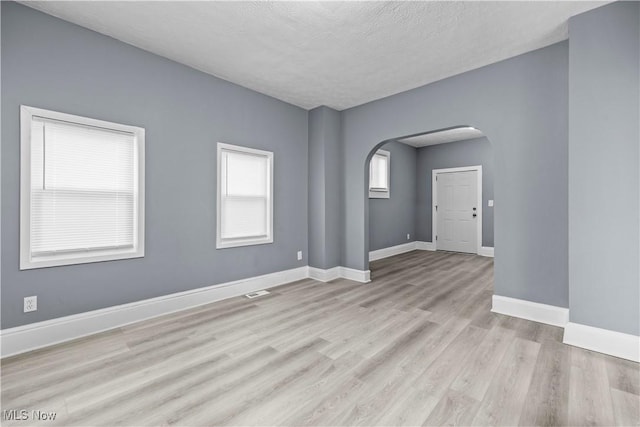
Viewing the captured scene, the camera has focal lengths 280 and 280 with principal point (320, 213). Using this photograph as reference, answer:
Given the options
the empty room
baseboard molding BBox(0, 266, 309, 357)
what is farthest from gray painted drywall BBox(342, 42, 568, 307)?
baseboard molding BBox(0, 266, 309, 357)

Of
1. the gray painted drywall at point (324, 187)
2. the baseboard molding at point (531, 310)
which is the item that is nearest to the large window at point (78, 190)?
the gray painted drywall at point (324, 187)

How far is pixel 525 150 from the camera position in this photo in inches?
122

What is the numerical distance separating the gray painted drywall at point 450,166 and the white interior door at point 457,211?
199mm

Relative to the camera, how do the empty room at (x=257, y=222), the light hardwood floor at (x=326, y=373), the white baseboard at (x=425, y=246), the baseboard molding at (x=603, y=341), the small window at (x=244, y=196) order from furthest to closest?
the white baseboard at (x=425, y=246), the small window at (x=244, y=196), the baseboard molding at (x=603, y=341), the empty room at (x=257, y=222), the light hardwood floor at (x=326, y=373)

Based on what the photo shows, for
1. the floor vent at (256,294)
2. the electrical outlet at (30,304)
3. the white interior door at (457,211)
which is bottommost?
the floor vent at (256,294)

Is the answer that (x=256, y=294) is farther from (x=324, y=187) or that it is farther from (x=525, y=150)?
(x=525, y=150)

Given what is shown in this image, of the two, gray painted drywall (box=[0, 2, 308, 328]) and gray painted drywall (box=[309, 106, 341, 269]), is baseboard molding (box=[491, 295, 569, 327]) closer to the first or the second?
gray painted drywall (box=[309, 106, 341, 269])

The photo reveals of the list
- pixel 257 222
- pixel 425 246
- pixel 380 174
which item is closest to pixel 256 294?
pixel 257 222

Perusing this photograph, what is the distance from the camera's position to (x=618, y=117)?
2.34m

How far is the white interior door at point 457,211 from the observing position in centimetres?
696

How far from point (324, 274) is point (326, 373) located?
2.60m

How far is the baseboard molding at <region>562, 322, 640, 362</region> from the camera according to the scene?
88.3 inches

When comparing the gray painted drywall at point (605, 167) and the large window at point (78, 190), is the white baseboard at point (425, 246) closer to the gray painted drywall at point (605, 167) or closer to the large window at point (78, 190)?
the gray painted drywall at point (605, 167)

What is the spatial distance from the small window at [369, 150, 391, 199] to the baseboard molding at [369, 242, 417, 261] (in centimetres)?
128
